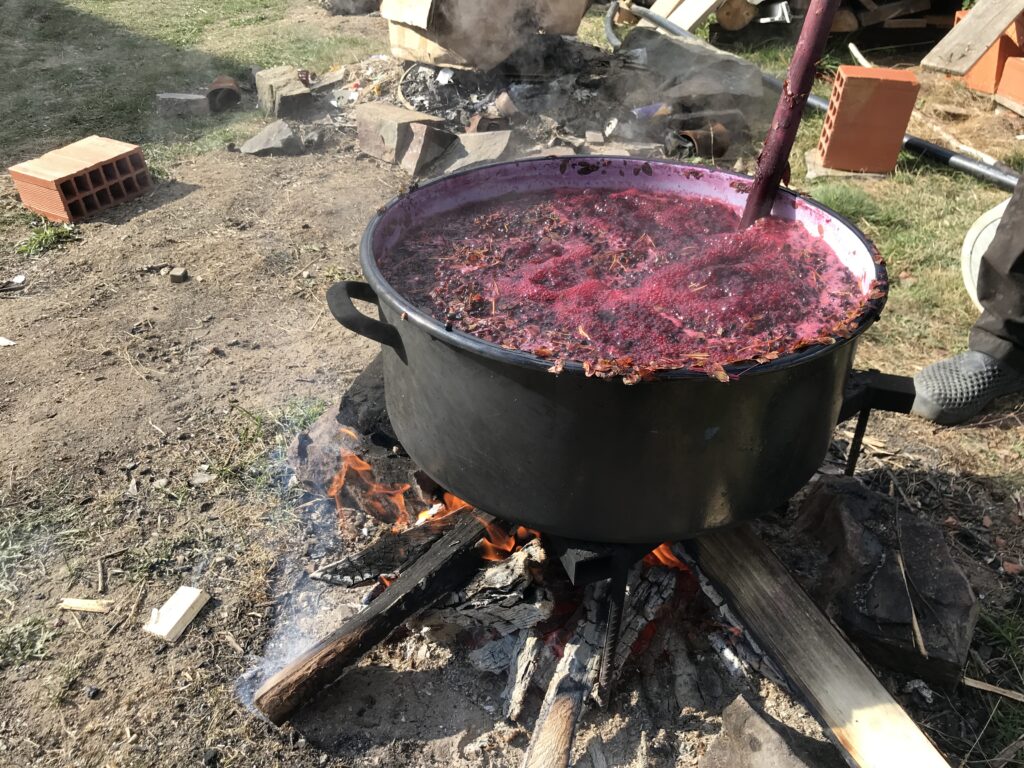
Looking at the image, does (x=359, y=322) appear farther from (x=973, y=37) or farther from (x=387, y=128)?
(x=973, y=37)

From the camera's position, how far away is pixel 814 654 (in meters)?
1.91

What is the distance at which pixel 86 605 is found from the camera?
2312mm

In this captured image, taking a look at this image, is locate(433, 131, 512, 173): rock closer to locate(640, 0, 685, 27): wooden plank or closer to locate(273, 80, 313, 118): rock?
locate(273, 80, 313, 118): rock

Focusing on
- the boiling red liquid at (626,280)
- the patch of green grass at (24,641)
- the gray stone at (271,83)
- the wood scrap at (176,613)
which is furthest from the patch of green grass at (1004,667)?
the gray stone at (271,83)

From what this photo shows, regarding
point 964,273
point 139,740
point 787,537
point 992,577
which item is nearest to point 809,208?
point 787,537

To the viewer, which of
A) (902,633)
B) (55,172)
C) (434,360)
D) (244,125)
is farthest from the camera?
(244,125)

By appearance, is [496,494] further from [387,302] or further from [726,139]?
[726,139]

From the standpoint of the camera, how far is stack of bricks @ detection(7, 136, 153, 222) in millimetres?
4566

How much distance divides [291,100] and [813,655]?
5.89 meters

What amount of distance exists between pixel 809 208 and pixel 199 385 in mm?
2471

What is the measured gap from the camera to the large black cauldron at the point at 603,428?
150 cm

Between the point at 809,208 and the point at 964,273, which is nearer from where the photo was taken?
the point at 809,208

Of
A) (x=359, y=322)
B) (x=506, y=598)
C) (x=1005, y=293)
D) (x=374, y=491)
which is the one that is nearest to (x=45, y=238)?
(x=374, y=491)

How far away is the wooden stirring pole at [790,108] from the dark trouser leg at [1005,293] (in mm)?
1347
